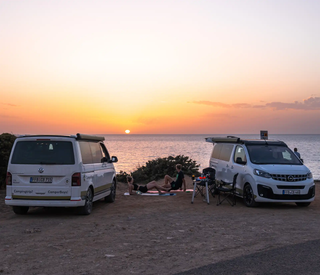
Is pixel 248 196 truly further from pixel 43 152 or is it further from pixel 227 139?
pixel 43 152

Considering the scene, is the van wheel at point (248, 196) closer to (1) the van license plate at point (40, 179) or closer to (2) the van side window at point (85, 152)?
(2) the van side window at point (85, 152)

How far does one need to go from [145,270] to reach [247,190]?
754cm

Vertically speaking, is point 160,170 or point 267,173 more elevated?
point 267,173

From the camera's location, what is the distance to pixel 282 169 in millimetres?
12383

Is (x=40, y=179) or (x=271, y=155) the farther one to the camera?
(x=271, y=155)

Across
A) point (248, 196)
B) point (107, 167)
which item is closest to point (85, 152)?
point (107, 167)

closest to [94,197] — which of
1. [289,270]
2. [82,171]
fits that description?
[82,171]

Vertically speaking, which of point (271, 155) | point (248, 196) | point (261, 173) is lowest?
point (248, 196)

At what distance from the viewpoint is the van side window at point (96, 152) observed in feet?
39.0

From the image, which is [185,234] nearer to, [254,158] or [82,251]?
[82,251]

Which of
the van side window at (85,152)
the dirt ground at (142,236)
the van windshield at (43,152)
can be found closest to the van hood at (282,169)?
the dirt ground at (142,236)

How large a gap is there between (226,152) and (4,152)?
26.1 feet

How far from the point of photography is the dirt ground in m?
6.27

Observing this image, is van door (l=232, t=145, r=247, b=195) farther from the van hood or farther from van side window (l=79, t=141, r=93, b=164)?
van side window (l=79, t=141, r=93, b=164)
